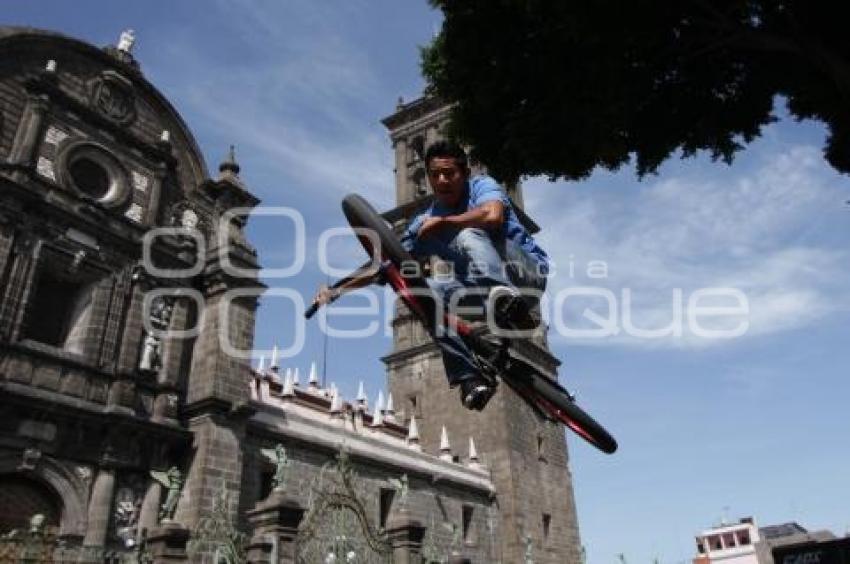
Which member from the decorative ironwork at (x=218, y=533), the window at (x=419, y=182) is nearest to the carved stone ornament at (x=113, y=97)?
the decorative ironwork at (x=218, y=533)

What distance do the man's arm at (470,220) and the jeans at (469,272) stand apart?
62 millimetres

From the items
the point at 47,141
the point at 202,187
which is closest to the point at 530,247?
the point at 47,141

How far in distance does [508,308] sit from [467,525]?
2184cm

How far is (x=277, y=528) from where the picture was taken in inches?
463

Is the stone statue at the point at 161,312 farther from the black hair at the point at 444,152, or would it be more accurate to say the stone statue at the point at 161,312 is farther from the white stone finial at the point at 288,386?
the black hair at the point at 444,152

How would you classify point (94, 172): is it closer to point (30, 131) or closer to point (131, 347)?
point (30, 131)

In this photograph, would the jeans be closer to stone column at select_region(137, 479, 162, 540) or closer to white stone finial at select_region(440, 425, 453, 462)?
stone column at select_region(137, 479, 162, 540)

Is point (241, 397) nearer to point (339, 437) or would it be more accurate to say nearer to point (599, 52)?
point (339, 437)

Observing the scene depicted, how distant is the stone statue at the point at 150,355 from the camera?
15648 millimetres

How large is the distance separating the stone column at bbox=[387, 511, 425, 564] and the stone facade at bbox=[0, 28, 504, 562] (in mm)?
39

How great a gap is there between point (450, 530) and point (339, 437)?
18.3ft

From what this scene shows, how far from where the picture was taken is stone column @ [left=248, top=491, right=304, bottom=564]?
1162 cm

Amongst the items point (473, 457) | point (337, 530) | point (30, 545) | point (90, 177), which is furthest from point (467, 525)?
point (90, 177)

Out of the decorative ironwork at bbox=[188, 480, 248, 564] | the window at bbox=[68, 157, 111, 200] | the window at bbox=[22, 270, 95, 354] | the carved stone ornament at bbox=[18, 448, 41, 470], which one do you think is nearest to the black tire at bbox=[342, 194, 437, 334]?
the decorative ironwork at bbox=[188, 480, 248, 564]
